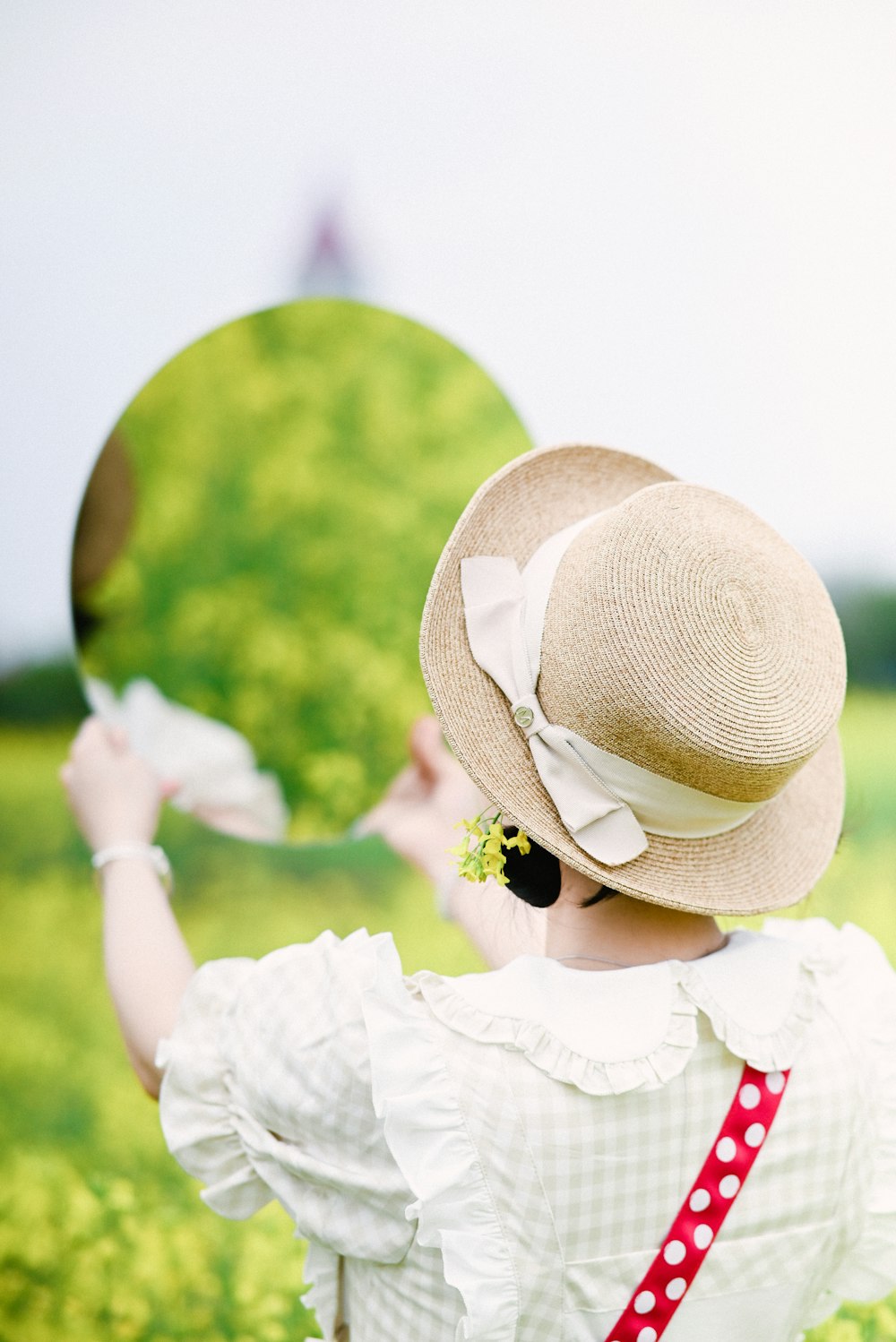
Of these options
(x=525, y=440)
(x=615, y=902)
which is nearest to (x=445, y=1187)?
(x=615, y=902)

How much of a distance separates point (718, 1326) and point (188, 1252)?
100cm

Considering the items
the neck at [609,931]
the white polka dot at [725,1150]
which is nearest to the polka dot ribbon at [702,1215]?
the white polka dot at [725,1150]

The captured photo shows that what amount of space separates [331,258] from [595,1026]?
1238mm

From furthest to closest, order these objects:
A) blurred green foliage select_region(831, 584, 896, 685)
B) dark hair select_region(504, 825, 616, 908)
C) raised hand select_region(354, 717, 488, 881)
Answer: blurred green foliage select_region(831, 584, 896, 685)
raised hand select_region(354, 717, 488, 881)
dark hair select_region(504, 825, 616, 908)

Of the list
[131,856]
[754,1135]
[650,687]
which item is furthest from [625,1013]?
[131,856]

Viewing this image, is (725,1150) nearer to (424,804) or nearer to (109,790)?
(109,790)

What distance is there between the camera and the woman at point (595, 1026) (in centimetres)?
78

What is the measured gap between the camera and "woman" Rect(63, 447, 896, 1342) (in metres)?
0.78

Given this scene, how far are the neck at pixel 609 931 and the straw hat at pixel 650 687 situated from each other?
52mm

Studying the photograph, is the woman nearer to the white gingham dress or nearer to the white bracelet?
the white gingham dress

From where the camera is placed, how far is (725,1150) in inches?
32.6

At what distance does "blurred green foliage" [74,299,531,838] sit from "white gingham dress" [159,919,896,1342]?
31.9 inches

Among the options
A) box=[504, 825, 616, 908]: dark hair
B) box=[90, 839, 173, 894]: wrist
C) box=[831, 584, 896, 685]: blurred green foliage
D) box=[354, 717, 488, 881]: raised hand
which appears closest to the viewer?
box=[504, 825, 616, 908]: dark hair

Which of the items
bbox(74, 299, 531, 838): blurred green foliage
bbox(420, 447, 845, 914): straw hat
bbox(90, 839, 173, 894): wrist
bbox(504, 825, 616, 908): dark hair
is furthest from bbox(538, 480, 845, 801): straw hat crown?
bbox(74, 299, 531, 838): blurred green foliage
